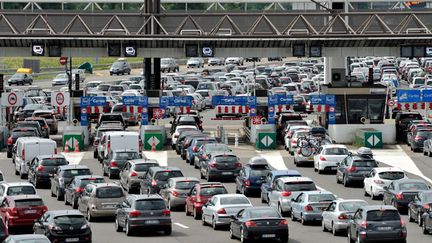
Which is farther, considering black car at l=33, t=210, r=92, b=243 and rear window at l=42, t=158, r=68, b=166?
rear window at l=42, t=158, r=68, b=166

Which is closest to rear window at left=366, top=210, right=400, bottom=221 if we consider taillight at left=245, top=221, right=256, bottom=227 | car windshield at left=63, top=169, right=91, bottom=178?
taillight at left=245, top=221, right=256, bottom=227

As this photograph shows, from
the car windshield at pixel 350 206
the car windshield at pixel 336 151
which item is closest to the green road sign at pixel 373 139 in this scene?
the car windshield at pixel 336 151

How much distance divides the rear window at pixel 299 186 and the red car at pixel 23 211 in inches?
340

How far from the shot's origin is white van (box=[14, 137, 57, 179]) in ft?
198

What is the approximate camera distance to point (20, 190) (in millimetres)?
47156

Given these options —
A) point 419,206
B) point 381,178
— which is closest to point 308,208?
point 419,206

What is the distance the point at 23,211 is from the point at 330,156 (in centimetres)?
1958

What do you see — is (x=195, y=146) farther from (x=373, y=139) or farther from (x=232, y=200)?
(x=232, y=200)

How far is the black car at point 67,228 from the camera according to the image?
39344 millimetres

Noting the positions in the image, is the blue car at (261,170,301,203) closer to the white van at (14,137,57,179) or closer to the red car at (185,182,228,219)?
the red car at (185,182,228,219)

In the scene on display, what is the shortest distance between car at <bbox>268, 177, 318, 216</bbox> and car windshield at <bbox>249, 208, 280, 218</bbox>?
21.2 ft

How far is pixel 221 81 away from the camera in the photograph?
382ft

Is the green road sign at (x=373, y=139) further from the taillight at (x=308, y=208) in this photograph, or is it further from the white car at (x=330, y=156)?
the taillight at (x=308, y=208)

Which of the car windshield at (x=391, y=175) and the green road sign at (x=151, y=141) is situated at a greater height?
the green road sign at (x=151, y=141)
